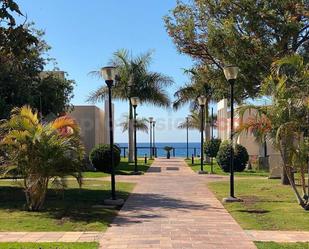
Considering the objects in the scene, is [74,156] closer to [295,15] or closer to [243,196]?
[243,196]

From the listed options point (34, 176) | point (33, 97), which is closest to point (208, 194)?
point (34, 176)

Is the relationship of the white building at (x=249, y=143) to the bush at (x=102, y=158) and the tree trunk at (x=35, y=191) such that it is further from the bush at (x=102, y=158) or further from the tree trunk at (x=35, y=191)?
the tree trunk at (x=35, y=191)

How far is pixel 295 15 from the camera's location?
19.8 meters

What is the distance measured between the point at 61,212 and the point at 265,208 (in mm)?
4987

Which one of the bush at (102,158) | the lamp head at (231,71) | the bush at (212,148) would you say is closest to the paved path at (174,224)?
the lamp head at (231,71)

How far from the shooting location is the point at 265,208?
42.9 feet

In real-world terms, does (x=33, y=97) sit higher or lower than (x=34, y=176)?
higher

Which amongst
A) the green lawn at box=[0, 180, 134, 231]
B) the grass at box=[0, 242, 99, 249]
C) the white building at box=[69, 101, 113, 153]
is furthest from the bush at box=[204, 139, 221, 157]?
the grass at box=[0, 242, 99, 249]

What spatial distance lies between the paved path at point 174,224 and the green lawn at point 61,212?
459mm

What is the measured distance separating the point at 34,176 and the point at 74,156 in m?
1.06

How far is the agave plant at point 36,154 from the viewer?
12.0 metres

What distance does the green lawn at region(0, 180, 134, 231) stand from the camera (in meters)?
10.3

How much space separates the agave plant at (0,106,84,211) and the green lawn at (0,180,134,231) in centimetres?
51

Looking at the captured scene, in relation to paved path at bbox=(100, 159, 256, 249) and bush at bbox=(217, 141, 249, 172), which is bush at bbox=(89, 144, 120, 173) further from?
paved path at bbox=(100, 159, 256, 249)
